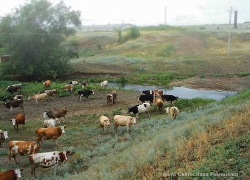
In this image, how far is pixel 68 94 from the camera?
76.5ft

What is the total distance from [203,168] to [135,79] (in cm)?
2706

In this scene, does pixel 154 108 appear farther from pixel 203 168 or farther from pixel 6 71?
pixel 6 71

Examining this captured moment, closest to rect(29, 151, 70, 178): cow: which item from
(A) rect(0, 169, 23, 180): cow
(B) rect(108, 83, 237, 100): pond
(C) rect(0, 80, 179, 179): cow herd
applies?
(C) rect(0, 80, 179, 179): cow herd

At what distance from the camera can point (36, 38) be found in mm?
31234

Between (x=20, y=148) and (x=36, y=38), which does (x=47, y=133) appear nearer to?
(x=20, y=148)

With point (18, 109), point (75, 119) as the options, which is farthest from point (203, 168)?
point (18, 109)

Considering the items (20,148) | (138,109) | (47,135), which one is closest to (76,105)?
(138,109)

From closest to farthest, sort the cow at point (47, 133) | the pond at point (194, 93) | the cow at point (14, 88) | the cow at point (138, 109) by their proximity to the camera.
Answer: the cow at point (47, 133), the cow at point (138, 109), the cow at point (14, 88), the pond at point (194, 93)

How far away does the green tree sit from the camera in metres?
29.7

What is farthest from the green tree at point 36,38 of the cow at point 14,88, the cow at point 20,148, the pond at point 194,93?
the cow at point 20,148

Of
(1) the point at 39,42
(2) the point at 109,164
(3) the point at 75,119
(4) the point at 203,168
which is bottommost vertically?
(3) the point at 75,119

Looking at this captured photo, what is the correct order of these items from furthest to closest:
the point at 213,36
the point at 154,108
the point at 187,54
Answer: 1. the point at 213,36
2. the point at 187,54
3. the point at 154,108

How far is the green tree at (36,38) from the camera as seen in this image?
29.7 meters

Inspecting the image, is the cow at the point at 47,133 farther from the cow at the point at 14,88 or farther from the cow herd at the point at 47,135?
the cow at the point at 14,88
